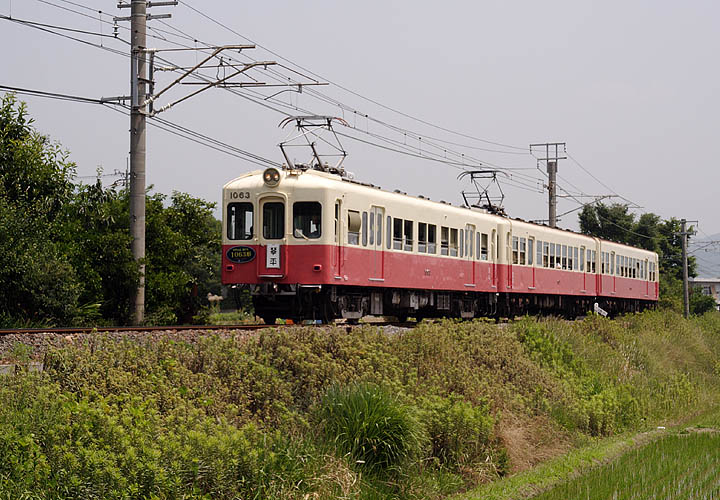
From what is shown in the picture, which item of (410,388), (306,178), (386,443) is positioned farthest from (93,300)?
(386,443)

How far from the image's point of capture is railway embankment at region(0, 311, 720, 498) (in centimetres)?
738

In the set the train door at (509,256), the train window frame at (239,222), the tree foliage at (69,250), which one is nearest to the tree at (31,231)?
the tree foliage at (69,250)

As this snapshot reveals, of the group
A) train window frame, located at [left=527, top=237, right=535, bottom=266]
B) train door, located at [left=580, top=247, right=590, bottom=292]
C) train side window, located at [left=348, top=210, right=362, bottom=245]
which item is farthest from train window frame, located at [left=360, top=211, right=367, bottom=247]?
train door, located at [left=580, top=247, right=590, bottom=292]

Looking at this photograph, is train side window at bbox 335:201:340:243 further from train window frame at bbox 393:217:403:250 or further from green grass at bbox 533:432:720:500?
green grass at bbox 533:432:720:500

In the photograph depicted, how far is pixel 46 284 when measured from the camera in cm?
1933

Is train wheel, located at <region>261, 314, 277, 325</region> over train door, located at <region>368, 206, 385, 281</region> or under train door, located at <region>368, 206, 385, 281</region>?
under

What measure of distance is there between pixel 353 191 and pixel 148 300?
5.97 meters

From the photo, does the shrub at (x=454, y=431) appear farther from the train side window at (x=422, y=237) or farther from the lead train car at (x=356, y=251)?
the train side window at (x=422, y=237)

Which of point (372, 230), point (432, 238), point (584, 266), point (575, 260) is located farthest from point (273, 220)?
point (584, 266)

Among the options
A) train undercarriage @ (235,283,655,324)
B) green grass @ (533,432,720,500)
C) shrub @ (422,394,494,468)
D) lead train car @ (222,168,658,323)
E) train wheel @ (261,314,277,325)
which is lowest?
green grass @ (533,432,720,500)

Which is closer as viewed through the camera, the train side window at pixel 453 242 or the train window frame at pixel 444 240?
the train window frame at pixel 444 240

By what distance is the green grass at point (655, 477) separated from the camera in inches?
369

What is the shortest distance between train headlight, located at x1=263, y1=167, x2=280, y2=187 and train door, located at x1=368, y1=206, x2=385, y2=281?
7.96 ft

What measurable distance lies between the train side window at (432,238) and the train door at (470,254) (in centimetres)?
235
